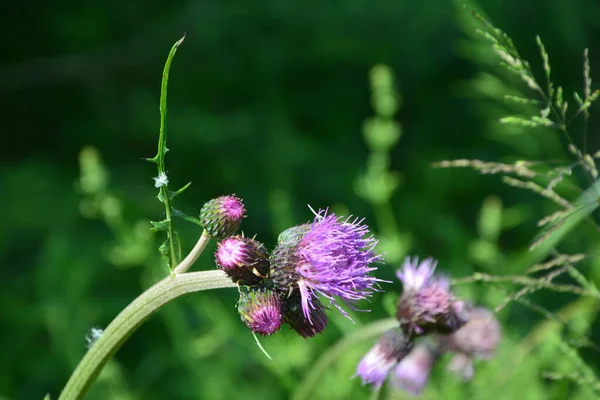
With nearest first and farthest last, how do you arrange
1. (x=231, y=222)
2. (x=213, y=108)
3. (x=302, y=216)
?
(x=231, y=222) < (x=302, y=216) < (x=213, y=108)

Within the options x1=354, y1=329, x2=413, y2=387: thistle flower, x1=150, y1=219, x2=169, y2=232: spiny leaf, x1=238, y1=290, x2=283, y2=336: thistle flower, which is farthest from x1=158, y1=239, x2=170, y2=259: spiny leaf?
x1=354, y1=329, x2=413, y2=387: thistle flower

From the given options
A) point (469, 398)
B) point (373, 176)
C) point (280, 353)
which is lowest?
point (469, 398)

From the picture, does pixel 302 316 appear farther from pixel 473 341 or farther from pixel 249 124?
pixel 249 124

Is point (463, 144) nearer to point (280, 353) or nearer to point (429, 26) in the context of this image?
point (429, 26)

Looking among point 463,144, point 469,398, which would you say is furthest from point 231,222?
point 463,144

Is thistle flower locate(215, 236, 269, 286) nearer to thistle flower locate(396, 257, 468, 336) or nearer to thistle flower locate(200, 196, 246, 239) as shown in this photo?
thistle flower locate(200, 196, 246, 239)
